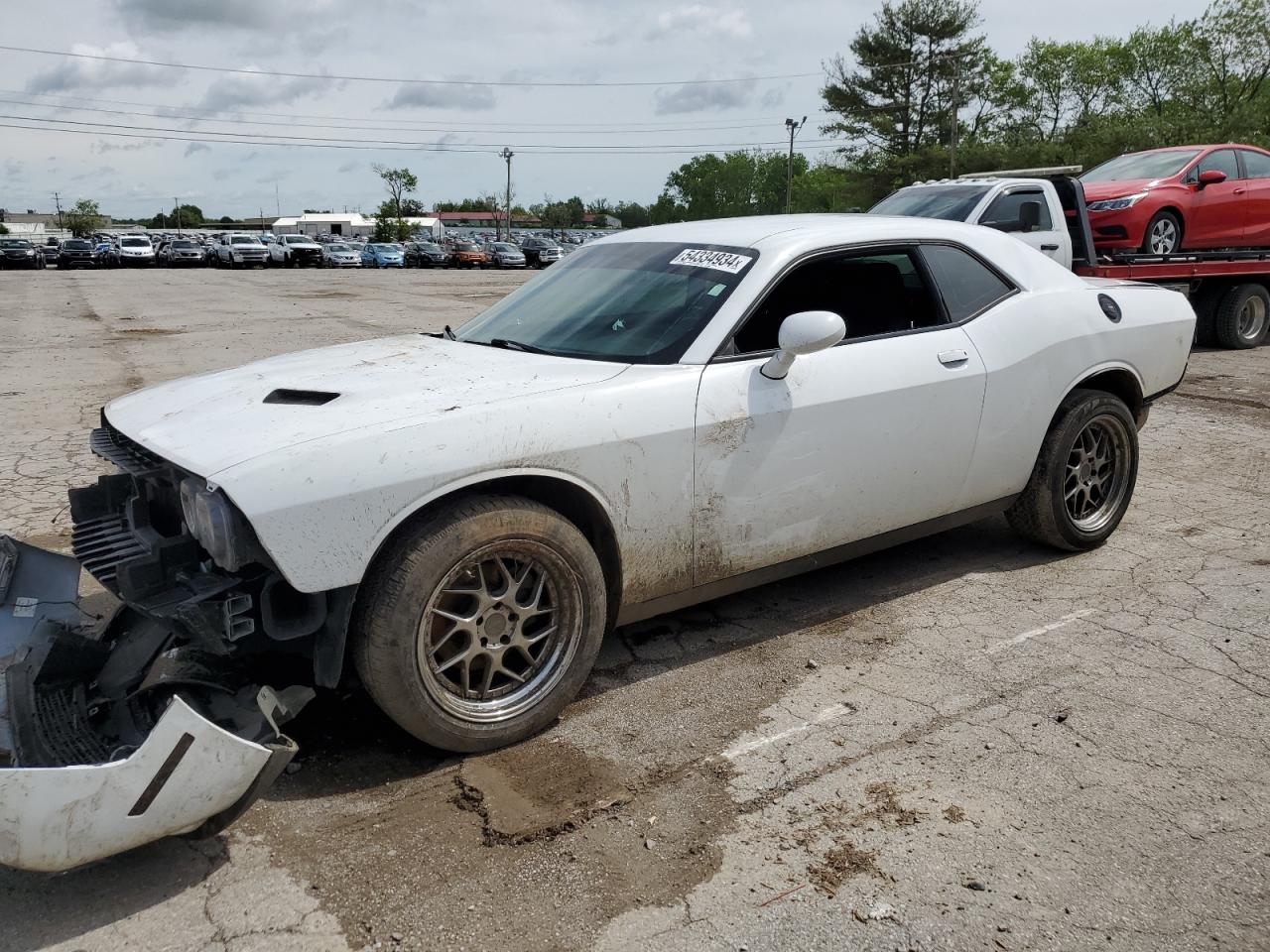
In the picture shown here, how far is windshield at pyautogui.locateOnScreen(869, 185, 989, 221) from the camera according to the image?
33.7ft

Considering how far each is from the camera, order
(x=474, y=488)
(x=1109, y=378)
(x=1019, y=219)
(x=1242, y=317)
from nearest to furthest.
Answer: (x=474, y=488)
(x=1109, y=378)
(x=1019, y=219)
(x=1242, y=317)

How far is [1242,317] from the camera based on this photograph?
12031 mm

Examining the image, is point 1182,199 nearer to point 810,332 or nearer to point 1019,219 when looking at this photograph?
point 1019,219

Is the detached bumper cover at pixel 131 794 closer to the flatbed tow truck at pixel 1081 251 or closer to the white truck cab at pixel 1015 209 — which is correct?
the white truck cab at pixel 1015 209

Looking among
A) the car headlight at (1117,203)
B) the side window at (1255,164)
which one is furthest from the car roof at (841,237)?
the side window at (1255,164)

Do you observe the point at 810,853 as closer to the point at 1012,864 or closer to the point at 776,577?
the point at 1012,864

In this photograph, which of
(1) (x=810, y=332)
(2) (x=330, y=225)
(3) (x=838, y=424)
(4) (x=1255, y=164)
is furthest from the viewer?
(2) (x=330, y=225)

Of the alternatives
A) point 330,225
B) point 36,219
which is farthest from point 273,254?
point 36,219

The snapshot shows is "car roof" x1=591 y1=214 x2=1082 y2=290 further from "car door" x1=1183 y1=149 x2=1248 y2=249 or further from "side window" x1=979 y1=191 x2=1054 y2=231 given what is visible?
"car door" x1=1183 y1=149 x2=1248 y2=249

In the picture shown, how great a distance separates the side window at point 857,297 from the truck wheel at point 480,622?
3.66 ft

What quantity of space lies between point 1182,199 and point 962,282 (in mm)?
9234

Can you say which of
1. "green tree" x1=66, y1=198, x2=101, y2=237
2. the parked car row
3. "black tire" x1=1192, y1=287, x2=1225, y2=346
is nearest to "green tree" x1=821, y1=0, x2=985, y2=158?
the parked car row

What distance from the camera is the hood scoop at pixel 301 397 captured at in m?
3.05

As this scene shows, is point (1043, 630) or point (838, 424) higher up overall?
point (838, 424)
